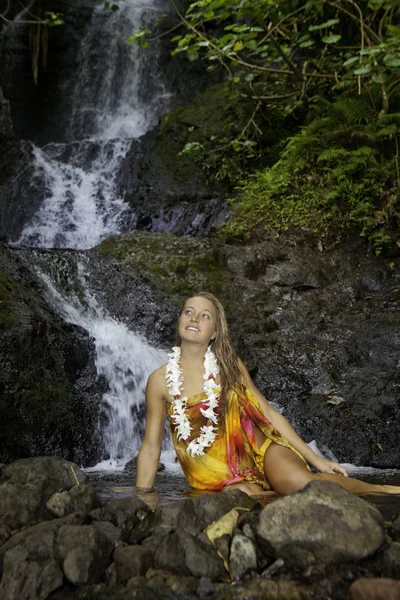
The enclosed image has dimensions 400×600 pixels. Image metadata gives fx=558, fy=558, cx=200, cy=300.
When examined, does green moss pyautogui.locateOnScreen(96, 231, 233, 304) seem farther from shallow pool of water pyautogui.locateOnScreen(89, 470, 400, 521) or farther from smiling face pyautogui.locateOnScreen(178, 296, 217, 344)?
smiling face pyautogui.locateOnScreen(178, 296, 217, 344)

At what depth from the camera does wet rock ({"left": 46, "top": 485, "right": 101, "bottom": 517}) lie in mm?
2585

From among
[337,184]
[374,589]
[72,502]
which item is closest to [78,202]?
[337,184]

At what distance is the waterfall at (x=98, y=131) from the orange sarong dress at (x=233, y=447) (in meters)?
8.41

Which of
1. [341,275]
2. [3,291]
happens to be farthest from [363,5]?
[3,291]

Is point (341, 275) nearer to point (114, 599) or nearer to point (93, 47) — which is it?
point (114, 599)

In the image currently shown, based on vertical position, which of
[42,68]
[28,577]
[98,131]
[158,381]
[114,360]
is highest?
[42,68]

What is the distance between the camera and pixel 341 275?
8117mm

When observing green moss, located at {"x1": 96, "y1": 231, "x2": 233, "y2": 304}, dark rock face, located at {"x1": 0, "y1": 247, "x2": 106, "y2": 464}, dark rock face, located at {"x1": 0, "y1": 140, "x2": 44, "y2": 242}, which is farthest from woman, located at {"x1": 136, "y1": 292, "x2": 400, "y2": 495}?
dark rock face, located at {"x1": 0, "y1": 140, "x2": 44, "y2": 242}

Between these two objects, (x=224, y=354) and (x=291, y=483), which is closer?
(x=291, y=483)

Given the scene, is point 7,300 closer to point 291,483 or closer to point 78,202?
point 291,483

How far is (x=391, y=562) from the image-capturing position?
205 cm

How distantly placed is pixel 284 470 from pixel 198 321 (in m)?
1.05

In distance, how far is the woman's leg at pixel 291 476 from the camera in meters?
3.09

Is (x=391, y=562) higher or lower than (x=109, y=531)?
higher
